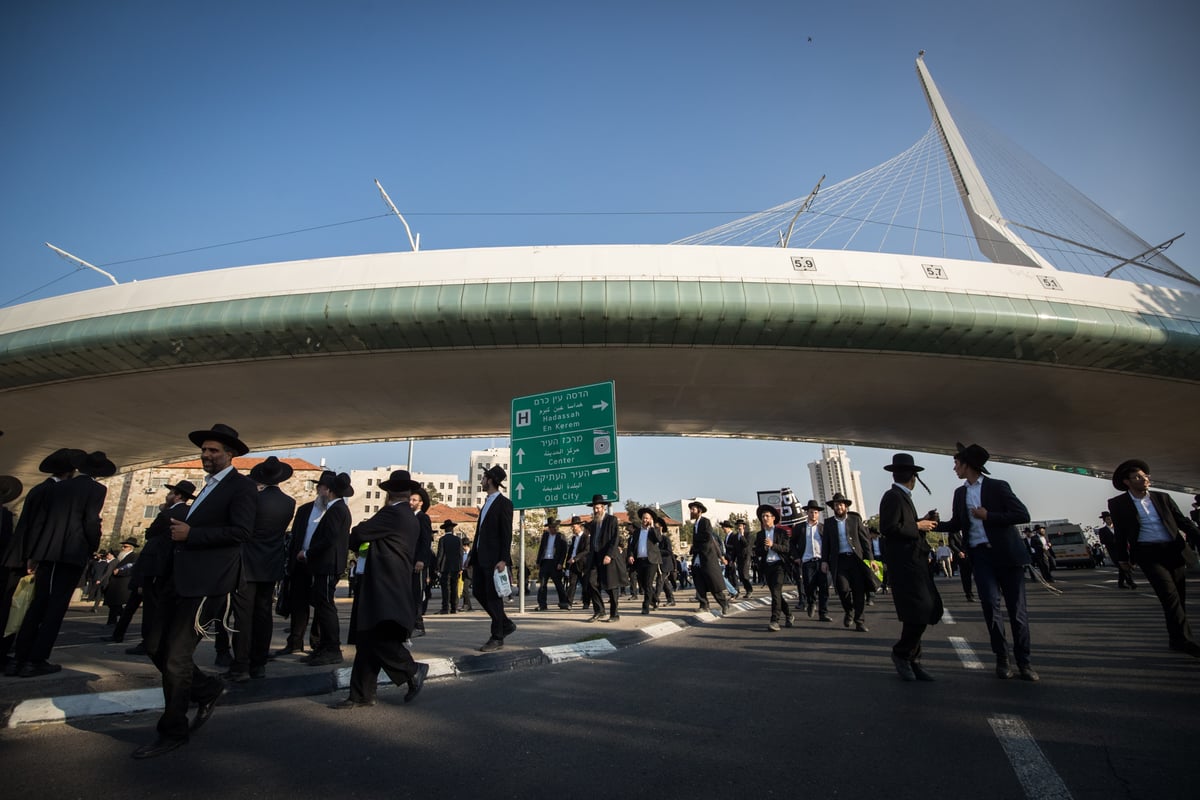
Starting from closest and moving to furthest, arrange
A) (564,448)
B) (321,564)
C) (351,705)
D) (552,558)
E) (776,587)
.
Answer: (351,705), (321,564), (776,587), (564,448), (552,558)

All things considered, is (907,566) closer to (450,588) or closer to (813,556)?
(813,556)

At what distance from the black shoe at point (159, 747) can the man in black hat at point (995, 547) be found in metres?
5.53

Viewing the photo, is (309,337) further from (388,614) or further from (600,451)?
(388,614)

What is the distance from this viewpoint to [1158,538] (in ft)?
17.8

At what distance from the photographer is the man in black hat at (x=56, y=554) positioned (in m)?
4.80

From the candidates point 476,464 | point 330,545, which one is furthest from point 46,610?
point 476,464

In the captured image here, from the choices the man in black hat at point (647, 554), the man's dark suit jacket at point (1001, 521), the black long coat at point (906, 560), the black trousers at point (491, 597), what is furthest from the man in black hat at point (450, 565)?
the man's dark suit jacket at point (1001, 521)

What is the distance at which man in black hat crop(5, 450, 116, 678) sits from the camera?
4.80 meters

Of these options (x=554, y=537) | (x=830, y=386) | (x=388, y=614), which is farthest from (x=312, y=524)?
(x=830, y=386)

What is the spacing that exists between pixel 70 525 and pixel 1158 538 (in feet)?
33.2

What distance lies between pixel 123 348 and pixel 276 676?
1113 inches

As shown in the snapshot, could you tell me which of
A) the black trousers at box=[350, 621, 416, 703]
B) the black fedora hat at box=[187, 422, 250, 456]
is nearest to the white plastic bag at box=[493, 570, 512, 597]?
the black trousers at box=[350, 621, 416, 703]

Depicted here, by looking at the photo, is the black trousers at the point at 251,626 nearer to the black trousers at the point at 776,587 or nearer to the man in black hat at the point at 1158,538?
the black trousers at the point at 776,587

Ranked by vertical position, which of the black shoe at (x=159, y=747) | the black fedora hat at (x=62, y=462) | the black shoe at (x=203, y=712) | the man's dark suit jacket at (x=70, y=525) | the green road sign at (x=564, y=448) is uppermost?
the green road sign at (x=564, y=448)
